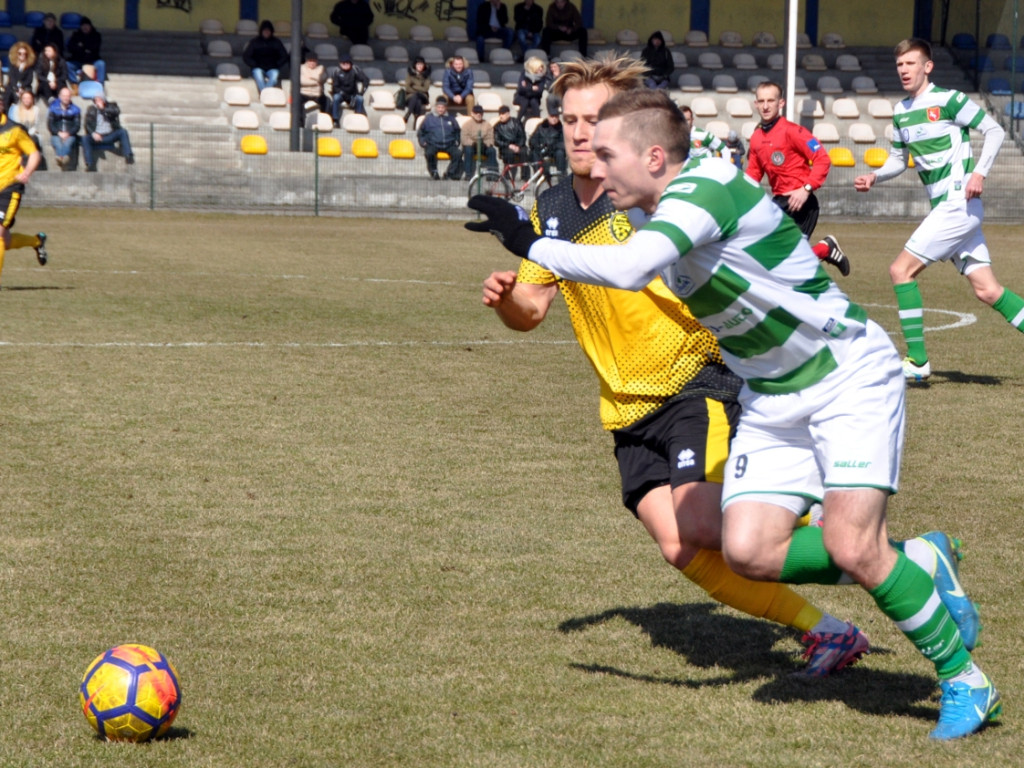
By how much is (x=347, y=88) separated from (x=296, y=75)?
6.72ft

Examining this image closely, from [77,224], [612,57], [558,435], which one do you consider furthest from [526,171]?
[612,57]

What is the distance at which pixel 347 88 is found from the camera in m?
31.0

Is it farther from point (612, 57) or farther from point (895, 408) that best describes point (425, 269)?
point (895, 408)

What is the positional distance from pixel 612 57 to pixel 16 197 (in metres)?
10.8

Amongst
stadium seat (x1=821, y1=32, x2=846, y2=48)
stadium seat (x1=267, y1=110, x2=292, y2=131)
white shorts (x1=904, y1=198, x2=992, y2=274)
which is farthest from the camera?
stadium seat (x1=821, y1=32, x2=846, y2=48)

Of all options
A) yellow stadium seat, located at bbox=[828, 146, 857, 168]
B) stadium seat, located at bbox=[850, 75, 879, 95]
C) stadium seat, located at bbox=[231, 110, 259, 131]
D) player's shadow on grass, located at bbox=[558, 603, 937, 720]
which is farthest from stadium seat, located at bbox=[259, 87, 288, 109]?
player's shadow on grass, located at bbox=[558, 603, 937, 720]

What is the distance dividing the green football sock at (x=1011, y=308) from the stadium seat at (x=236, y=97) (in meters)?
24.5

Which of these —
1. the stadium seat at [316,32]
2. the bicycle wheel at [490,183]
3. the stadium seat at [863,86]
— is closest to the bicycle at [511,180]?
the bicycle wheel at [490,183]

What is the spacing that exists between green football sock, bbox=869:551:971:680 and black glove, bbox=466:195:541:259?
1.29 meters

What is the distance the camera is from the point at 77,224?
23.8 m

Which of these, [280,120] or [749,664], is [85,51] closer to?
[280,120]

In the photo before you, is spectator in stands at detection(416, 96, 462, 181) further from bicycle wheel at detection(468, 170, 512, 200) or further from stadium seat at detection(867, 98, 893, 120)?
stadium seat at detection(867, 98, 893, 120)

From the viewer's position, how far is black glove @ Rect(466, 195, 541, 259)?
387 centimetres

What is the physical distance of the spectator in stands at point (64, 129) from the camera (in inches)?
1038
